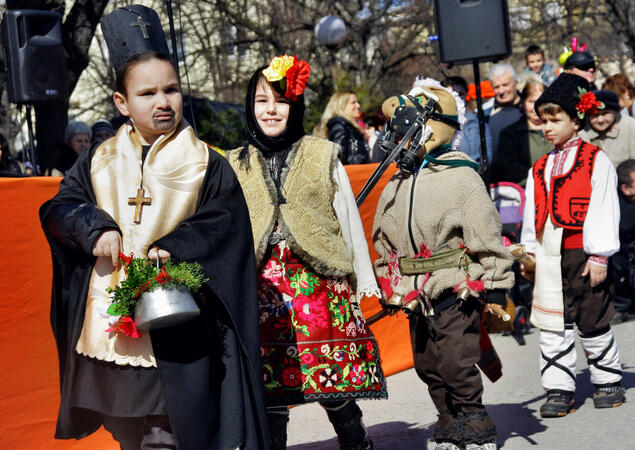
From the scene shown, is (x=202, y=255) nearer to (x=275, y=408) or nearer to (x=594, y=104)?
(x=275, y=408)

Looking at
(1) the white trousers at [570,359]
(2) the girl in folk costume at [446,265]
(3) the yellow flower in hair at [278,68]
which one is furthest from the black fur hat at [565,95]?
(3) the yellow flower in hair at [278,68]

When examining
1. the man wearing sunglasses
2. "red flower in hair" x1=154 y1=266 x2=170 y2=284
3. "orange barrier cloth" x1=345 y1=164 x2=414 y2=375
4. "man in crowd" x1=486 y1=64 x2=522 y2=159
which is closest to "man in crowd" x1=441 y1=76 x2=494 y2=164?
"man in crowd" x1=486 y1=64 x2=522 y2=159

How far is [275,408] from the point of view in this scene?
446cm

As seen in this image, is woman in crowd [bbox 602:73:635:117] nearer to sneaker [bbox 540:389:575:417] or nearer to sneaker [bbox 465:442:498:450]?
sneaker [bbox 540:389:575:417]

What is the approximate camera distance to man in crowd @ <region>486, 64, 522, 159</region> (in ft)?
29.4

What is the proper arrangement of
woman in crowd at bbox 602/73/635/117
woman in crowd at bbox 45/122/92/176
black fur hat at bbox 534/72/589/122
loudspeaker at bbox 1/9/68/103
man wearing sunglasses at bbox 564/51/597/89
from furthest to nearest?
1. woman in crowd at bbox 602/73/635/117
2. man wearing sunglasses at bbox 564/51/597/89
3. loudspeaker at bbox 1/9/68/103
4. woman in crowd at bbox 45/122/92/176
5. black fur hat at bbox 534/72/589/122

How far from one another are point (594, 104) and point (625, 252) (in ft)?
10.8

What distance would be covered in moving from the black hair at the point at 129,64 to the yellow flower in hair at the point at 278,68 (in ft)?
2.77

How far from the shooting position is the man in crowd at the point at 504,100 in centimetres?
895

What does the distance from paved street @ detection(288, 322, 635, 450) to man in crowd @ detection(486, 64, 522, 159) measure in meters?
2.58

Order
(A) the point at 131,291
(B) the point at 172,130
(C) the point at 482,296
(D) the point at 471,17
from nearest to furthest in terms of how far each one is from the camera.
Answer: (A) the point at 131,291
(B) the point at 172,130
(C) the point at 482,296
(D) the point at 471,17

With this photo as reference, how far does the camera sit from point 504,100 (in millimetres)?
9164

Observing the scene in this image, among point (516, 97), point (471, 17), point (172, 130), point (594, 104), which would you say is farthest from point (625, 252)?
point (172, 130)

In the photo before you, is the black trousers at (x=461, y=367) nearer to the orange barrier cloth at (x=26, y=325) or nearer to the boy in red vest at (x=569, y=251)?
the boy in red vest at (x=569, y=251)
